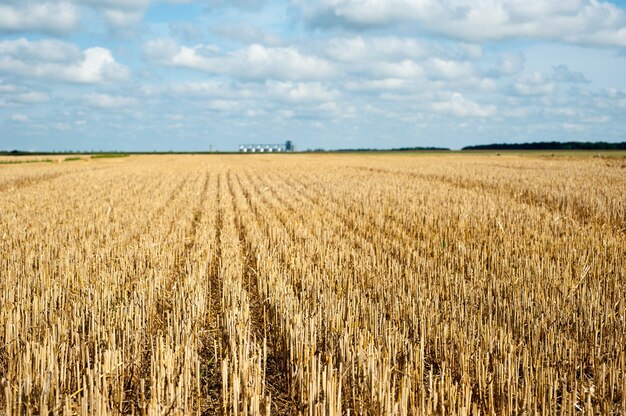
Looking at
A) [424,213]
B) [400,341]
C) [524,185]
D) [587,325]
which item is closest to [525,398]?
[400,341]

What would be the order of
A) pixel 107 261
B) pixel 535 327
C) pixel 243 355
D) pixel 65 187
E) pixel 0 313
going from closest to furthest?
pixel 243 355
pixel 535 327
pixel 0 313
pixel 107 261
pixel 65 187

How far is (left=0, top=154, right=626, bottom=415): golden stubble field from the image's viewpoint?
3795mm

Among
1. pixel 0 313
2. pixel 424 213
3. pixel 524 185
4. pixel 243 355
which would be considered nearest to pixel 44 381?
pixel 243 355

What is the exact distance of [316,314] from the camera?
5551mm

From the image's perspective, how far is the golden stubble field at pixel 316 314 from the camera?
3.79 meters

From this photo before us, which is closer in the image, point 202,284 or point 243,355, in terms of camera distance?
point 243,355

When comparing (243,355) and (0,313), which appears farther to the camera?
(0,313)

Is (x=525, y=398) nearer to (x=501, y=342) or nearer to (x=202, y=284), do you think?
(x=501, y=342)

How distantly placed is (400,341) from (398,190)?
14.4 metres

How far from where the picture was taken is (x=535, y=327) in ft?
16.3

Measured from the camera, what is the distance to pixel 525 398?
3.65 metres

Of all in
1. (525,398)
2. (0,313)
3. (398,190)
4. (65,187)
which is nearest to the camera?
(525,398)

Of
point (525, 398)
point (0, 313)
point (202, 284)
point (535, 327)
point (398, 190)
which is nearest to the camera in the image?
point (525, 398)

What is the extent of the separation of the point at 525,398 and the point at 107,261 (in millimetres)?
6288
